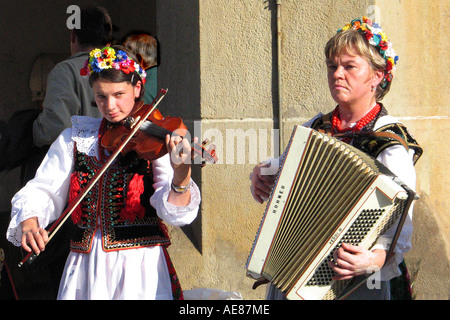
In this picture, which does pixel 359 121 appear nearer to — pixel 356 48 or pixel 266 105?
pixel 356 48

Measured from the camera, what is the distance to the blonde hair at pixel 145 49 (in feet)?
Result: 16.1

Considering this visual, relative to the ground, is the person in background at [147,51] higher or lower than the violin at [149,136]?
higher

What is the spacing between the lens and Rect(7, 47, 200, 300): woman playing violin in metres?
2.76

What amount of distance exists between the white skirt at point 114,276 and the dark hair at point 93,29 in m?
1.56

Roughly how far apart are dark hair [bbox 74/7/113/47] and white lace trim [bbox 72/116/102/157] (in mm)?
1021

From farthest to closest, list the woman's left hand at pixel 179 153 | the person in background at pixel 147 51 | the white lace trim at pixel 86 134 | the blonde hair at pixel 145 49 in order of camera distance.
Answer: the blonde hair at pixel 145 49, the person in background at pixel 147 51, the white lace trim at pixel 86 134, the woman's left hand at pixel 179 153

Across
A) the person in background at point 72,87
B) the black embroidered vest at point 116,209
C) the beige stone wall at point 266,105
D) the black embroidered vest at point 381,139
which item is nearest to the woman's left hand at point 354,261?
the black embroidered vest at point 381,139

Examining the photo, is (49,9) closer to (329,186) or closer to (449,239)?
(449,239)

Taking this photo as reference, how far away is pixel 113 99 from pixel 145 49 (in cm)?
234

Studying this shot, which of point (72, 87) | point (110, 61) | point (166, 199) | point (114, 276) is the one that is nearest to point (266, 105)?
point (72, 87)

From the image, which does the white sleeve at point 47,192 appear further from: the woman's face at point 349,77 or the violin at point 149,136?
the woman's face at point 349,77

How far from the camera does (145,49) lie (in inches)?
197

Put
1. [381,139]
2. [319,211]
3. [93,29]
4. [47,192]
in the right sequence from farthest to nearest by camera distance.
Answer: [93,29]
[47,192]
[381,139]
[319,211]

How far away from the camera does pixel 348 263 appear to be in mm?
2279
